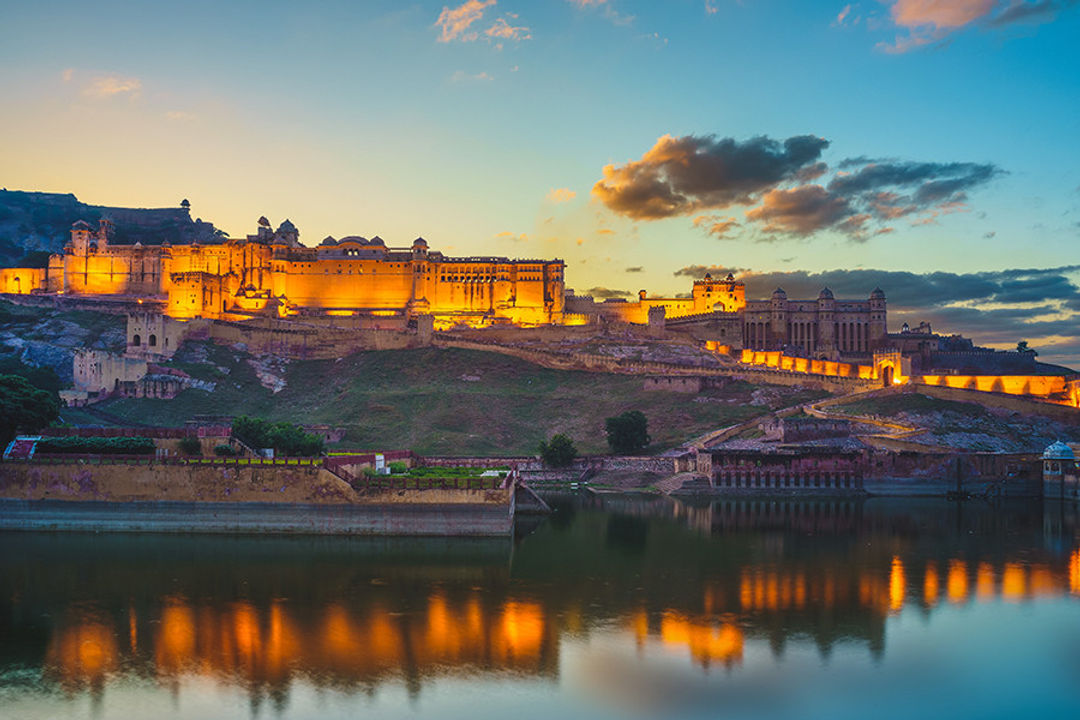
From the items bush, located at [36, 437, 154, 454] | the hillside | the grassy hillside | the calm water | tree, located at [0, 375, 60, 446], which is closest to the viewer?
the calm water

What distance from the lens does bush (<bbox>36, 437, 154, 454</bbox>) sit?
145ft

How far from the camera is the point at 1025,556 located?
43625mm

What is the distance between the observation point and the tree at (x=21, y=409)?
150ft

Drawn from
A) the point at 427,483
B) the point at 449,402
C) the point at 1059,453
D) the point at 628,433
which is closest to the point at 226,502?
the point at 427,483

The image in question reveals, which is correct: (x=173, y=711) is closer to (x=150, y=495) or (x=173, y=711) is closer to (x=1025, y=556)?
(x=150, y=495)

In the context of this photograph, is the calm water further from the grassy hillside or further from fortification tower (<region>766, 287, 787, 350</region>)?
fortification tower (<region>766, 287, 787, 350</region>)

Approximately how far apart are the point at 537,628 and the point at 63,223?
152 metres

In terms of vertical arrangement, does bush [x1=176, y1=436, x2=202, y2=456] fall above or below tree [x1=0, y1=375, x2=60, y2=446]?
below

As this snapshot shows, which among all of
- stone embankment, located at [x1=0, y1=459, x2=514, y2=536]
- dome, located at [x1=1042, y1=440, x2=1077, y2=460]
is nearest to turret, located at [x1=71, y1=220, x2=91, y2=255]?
stone embankment, located at [x1=0, y1=459, x2=514, y2=536]

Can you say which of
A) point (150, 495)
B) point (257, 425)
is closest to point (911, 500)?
point (257, 425)

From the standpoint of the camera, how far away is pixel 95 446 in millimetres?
44281

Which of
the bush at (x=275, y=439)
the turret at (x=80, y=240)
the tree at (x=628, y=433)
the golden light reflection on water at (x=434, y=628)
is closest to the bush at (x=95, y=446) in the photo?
the bush at (x=275, y=439)

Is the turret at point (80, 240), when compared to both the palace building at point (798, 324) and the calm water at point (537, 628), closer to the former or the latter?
the palace building at point (798, 324)

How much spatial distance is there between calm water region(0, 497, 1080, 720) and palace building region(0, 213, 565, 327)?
76.7 m
